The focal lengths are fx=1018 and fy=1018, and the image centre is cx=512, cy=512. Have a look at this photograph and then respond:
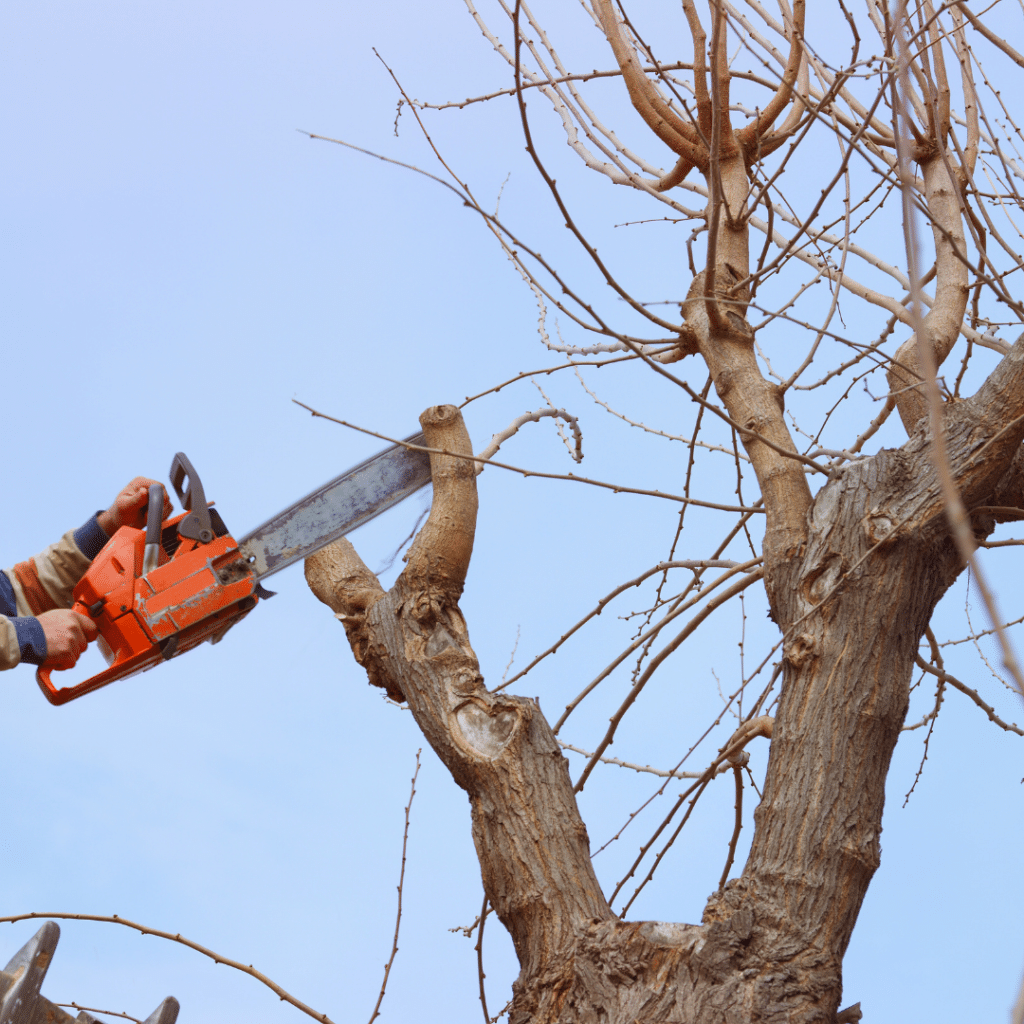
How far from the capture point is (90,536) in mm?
3002

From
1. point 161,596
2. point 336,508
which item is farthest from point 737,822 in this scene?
point 161,596

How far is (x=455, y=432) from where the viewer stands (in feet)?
8.34

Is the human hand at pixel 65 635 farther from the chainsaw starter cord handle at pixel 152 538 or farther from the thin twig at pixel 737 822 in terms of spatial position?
the thin twig at pixel 737 822

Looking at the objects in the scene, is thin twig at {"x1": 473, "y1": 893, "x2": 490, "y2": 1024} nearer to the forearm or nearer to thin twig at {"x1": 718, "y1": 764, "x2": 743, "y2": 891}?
thin twig at {"x1": 718, "y1": 764, "x2": 743, "y2": 891}

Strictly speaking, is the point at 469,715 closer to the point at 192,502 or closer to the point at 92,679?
the point at 192,502

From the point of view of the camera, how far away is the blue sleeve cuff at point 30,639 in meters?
2.60

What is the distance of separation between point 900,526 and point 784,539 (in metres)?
0.29

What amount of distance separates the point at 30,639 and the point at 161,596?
0.33 metres

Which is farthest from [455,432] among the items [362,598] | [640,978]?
[640,978]

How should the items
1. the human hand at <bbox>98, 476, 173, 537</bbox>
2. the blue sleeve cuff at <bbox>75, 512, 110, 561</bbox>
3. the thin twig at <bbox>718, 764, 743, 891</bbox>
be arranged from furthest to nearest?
the blue sleeve cuff at <bbox>75, 512, 110, 561</bbox> < the human hand at <bbox>98, 476, 173, 537</bbox> < the thin twig at <bbox>718, 764, 743, 891</bbox>

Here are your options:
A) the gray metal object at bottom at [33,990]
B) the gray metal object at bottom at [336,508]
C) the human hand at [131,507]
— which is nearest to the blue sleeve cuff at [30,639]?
the human hand at [131,507]

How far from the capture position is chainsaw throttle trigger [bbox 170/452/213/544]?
8.80 ft

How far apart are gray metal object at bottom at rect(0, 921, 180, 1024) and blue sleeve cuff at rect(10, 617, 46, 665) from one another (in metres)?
0.81

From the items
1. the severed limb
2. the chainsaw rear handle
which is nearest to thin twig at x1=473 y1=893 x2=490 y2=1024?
the severed limb
